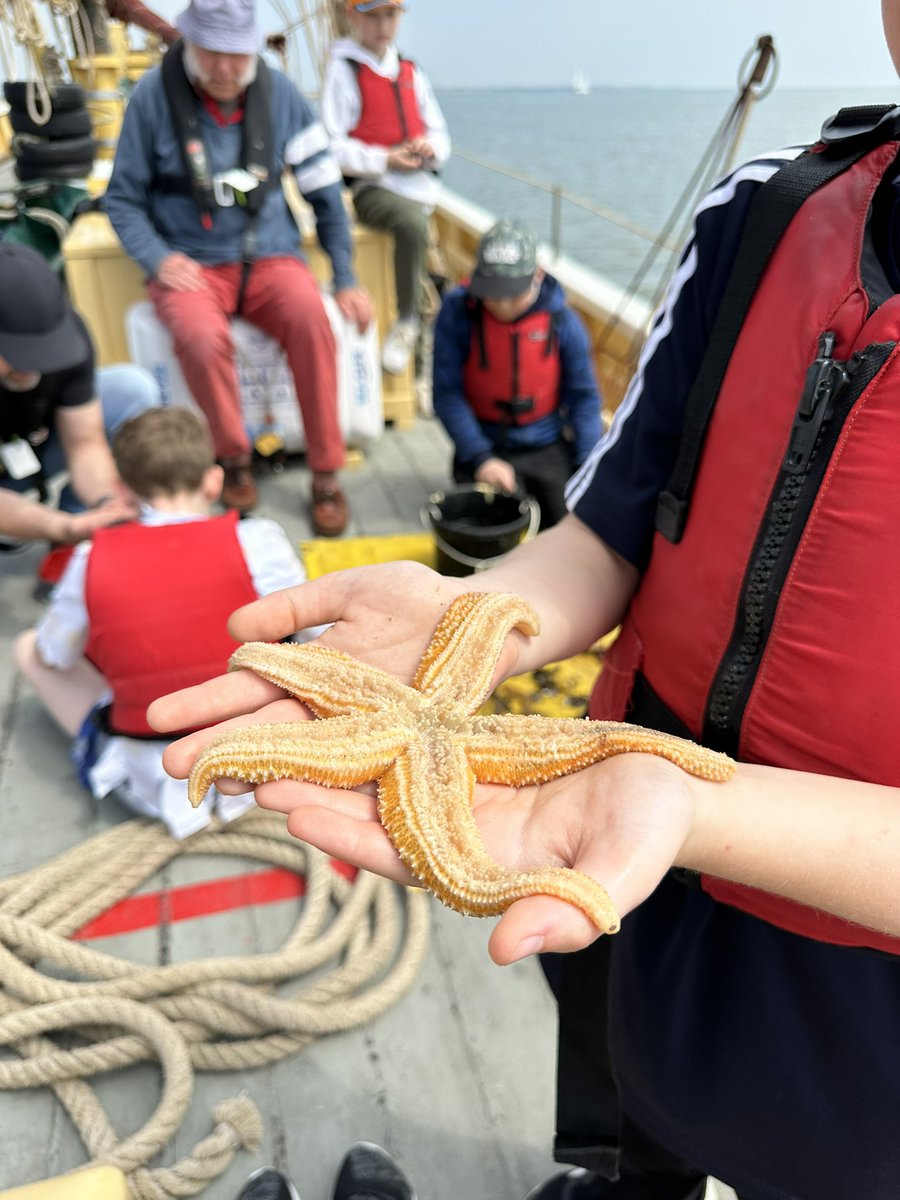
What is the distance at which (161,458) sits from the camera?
2793 millimetres

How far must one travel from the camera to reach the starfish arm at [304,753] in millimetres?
1131

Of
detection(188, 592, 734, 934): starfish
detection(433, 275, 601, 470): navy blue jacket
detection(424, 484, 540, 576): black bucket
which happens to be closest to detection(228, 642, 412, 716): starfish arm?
detection(188, 592, 734, 934): starfish

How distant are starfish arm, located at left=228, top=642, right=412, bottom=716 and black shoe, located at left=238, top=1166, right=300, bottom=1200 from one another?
1.19m

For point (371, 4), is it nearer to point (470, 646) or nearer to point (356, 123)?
point (356, 123)

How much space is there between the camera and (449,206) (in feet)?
27.3

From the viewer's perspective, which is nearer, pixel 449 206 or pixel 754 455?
pixel 754 455

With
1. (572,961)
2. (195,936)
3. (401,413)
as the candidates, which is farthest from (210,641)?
(401,413)

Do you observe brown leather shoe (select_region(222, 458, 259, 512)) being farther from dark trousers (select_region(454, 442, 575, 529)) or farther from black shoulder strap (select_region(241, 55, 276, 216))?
black shoulder strap (select_region(241, 55, 276, 216))

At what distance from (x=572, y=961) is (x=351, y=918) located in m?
1.00

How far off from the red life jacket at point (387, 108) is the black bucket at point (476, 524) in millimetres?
2945

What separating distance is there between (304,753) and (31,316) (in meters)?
2.76

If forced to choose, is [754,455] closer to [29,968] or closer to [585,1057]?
[585,1057]

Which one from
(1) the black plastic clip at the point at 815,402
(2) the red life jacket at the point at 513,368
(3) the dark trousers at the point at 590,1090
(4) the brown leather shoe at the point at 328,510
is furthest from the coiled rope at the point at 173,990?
(2) the red life jacket at the point at 513,368

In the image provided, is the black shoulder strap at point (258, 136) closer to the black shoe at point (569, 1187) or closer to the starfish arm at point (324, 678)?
the starfish arm at point (324, 678)
